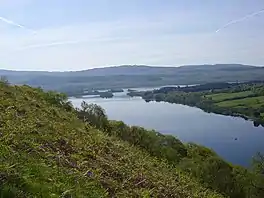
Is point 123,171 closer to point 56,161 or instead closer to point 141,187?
point 141,187

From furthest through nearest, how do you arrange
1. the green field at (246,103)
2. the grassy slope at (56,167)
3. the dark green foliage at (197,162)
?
the green field at (246,103) < the dark green foliage at (197,162) < the grassy slope at (56,167)

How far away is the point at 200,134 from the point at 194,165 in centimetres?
6971

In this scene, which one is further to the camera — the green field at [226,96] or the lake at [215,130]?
the green field at [226,96]

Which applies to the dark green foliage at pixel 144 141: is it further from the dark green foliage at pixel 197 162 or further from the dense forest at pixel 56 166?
the dense forest at pixel 56 166

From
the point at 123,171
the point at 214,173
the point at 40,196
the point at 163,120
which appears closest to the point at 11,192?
the point at 40,196

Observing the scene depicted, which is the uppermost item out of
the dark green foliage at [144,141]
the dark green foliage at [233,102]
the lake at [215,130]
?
the dark green foliage at [144,141]

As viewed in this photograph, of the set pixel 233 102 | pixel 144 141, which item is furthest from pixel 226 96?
pixel 144 141

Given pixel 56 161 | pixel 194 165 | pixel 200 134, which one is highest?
pixel 56 161

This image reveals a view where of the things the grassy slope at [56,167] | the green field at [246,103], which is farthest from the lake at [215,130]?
the grassy slope at [56,167]

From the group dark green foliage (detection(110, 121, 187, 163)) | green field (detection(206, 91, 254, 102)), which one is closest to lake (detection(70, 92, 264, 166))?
green field (detection(206, 91, 254, 102))

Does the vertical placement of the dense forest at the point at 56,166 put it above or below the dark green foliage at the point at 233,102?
above

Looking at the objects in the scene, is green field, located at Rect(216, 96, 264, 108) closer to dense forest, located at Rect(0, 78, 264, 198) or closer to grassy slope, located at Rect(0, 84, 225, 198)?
dense forest, located at Rect(0, 78, 264, 198)

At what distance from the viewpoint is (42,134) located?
13.4 meters

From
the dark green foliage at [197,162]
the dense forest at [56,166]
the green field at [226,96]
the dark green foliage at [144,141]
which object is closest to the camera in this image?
the dense forest at [56,166]
